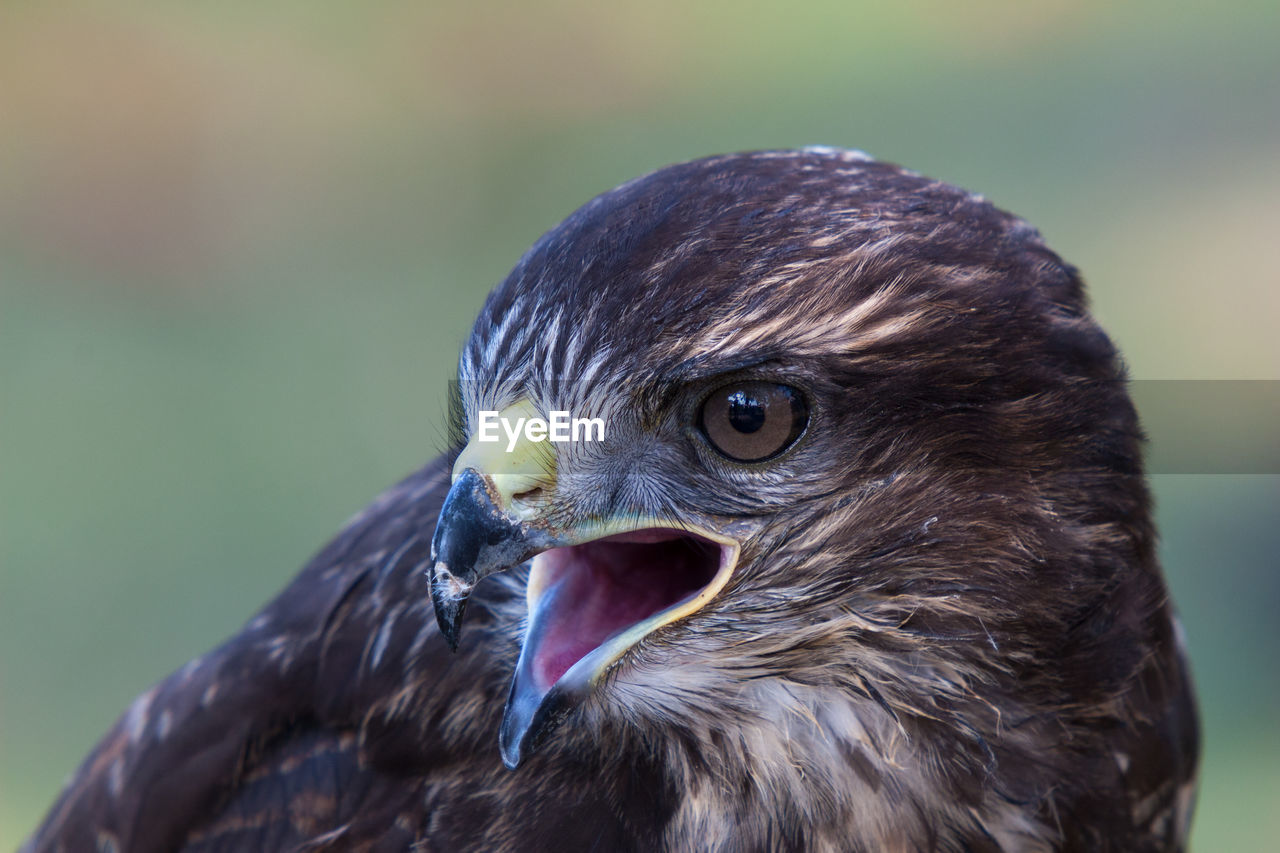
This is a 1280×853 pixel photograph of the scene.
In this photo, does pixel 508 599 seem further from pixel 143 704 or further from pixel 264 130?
pixel 264 130

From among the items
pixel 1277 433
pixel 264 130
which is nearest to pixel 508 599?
pixel 1277 433

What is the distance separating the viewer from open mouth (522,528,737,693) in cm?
173

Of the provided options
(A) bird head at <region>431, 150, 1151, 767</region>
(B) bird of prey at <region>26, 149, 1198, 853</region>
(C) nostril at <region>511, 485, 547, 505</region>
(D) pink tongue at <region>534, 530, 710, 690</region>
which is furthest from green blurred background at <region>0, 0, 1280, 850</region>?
(C) nostril at <region>511, 485, 547, 505</region>

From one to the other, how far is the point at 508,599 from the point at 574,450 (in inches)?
13.1

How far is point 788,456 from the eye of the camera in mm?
1735

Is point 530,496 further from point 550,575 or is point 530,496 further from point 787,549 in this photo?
point 787,549

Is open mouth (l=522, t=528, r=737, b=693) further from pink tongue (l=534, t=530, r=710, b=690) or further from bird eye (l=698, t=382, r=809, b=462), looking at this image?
bird eye (l=698, t=382, r=809, b=462)

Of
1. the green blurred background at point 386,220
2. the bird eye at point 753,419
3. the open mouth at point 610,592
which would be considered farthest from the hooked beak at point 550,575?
the green blurred background at point 386,220

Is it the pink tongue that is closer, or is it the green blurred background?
the pink tongue

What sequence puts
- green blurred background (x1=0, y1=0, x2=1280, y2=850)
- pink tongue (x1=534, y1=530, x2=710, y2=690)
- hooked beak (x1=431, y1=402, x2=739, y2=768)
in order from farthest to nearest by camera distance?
green blurred background (x1=0, y1=0, x2=1280, y2=850), pink tongue (x1=534, y1=530, x2=710, y2=690), hooked beak (x1=431, y1=402, x2=739, y2=768)

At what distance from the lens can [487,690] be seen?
204 cm

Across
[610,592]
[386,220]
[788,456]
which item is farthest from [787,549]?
[386,220]

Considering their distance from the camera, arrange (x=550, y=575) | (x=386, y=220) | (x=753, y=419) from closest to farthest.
→ (x=753, y=419), (x=550, y=575), (x=386, y=220)

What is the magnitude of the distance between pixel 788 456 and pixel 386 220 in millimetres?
5535
